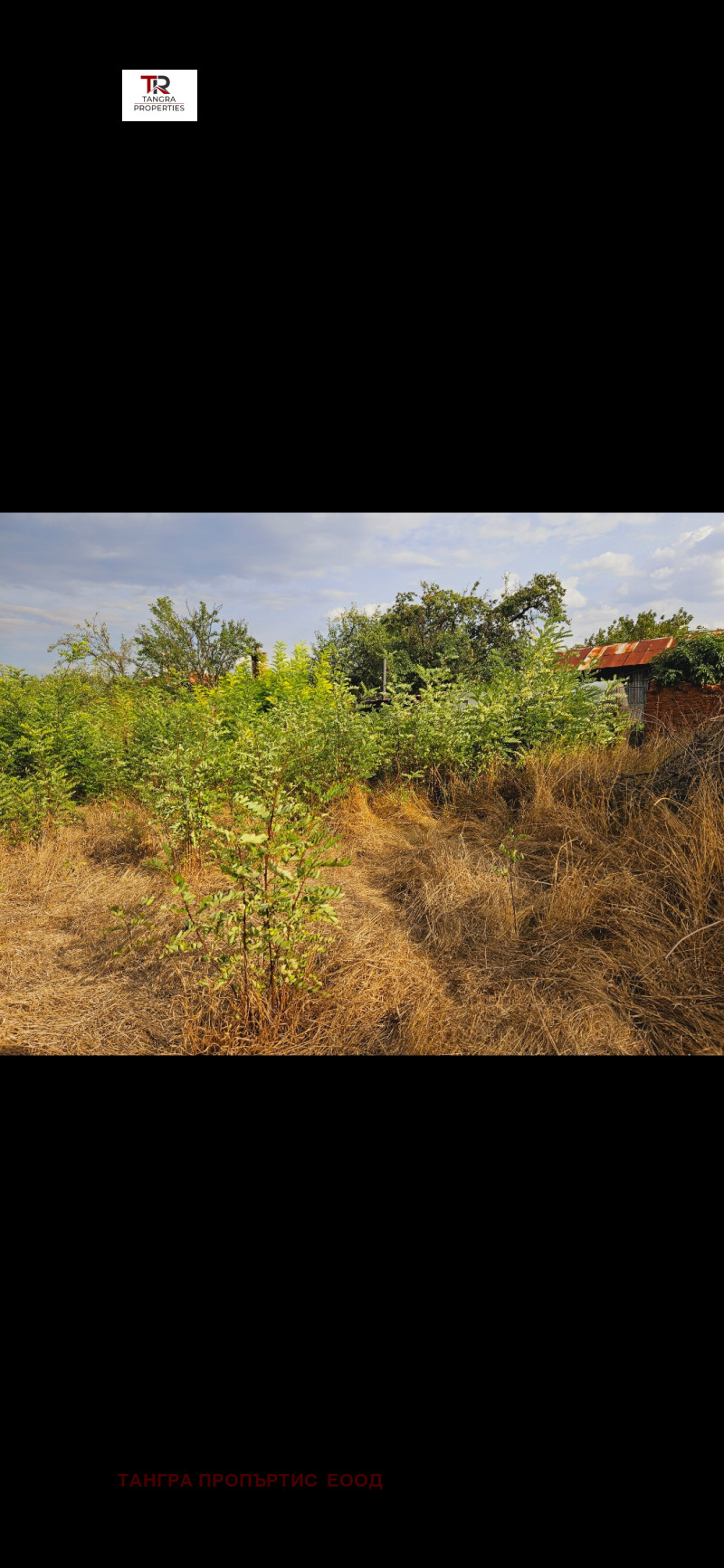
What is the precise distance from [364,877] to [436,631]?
1070 cm

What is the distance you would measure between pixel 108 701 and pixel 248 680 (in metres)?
2.02

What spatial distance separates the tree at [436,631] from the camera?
11.2m

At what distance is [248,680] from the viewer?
607cm

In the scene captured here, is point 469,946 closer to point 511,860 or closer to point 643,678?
point 511,860

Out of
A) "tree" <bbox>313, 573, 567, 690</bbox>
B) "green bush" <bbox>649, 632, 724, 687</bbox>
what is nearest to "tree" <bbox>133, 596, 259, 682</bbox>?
"tree" <bbox>313, 573, 567, 690</bbox>

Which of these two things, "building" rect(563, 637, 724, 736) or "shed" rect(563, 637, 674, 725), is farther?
"shed" rect(563, 637, 674, 725)

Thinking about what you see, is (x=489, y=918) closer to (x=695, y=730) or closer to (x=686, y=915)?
(x=686, y=915)

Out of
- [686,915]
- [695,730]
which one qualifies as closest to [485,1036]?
[686,915]

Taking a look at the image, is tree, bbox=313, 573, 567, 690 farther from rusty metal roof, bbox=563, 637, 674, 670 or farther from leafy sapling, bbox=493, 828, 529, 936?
leafy sapling, bbox=493, 828, 529, 936
